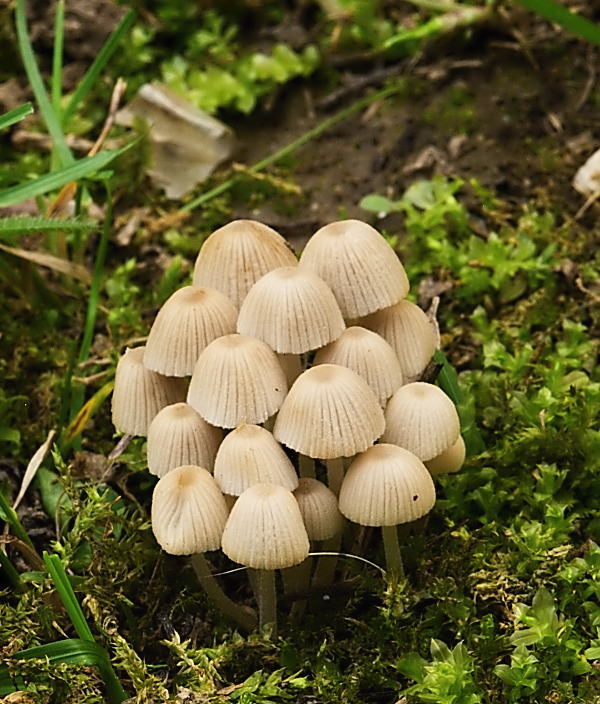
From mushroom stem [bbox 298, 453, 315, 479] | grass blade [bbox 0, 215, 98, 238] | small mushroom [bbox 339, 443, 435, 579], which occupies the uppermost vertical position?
grass blade [bbox 0, 215, 98, 238]

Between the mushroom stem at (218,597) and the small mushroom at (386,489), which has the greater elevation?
the small mushroom at (386,489)

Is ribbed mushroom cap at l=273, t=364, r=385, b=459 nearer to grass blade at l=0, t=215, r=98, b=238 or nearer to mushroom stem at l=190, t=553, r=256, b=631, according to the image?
mushroom stem at l=190, t=553, r=256, b=631

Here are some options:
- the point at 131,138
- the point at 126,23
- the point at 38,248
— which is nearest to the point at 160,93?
the point at 131,138

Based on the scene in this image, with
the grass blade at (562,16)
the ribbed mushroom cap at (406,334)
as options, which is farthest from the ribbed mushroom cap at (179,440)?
the grass blade at (562,16)

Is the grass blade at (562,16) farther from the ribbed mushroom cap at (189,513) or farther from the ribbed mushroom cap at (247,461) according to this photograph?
the ribbed mushroom cap at (189,513)

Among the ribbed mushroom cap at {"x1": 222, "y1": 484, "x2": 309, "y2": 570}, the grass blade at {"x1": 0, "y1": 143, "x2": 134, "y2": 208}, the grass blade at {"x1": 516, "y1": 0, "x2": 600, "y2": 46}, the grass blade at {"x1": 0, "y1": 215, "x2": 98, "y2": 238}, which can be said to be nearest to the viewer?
the ribbed mushroom cap at {"x1": 222, "y1": 484, "x2": 309, "y2": 570}

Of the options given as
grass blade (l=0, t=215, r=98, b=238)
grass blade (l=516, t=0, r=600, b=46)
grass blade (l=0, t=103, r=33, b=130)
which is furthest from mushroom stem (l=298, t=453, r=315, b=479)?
grass blade (l=516, t=0, r=600, b=46)
